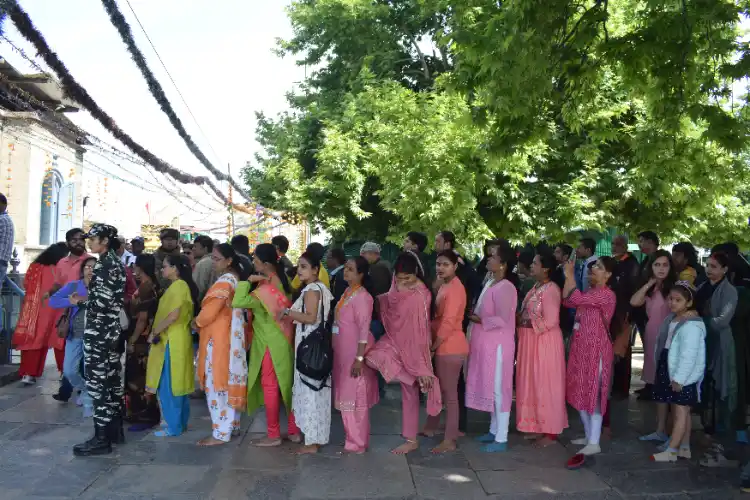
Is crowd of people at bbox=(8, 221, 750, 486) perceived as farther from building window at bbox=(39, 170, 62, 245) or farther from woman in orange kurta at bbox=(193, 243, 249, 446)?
building window at bbox=(39, 170, 62, 245)

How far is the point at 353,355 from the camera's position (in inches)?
210

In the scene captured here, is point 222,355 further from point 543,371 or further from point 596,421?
point 596,421

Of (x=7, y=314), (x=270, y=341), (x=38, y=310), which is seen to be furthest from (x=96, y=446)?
(x=7, y=314)

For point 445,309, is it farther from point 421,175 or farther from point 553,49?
point 421,175

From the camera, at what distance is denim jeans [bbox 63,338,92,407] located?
20.5ft

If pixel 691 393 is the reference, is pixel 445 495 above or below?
below

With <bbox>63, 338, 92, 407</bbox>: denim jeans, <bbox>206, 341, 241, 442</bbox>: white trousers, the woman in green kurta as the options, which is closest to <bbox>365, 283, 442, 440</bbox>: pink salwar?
the woman in green kurta

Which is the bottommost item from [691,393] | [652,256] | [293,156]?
[691,393]

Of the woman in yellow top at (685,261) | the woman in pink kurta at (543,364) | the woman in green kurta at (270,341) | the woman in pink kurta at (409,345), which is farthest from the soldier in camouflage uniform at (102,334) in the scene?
the woman in yellow top at (685,261)

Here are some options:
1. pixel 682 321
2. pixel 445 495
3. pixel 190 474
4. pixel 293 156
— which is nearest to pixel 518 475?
pixel 445 495

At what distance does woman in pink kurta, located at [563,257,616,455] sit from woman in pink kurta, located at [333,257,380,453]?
1822mm

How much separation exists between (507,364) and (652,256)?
2.94m

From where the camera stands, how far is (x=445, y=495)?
450 cm

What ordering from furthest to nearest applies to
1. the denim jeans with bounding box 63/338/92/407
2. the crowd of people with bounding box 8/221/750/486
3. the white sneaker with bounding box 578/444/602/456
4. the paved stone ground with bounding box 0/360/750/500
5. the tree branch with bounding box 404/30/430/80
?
the tree branch with bounding box 404/30/430/80 → the denim jeans with bounding box 63/338/92/407 → the white sneaker with bounding box 578/444/602/456 → the crowd of people with bounding box 8/221/750/486 → the paved stone ground with bounding box 0/360/750/500
